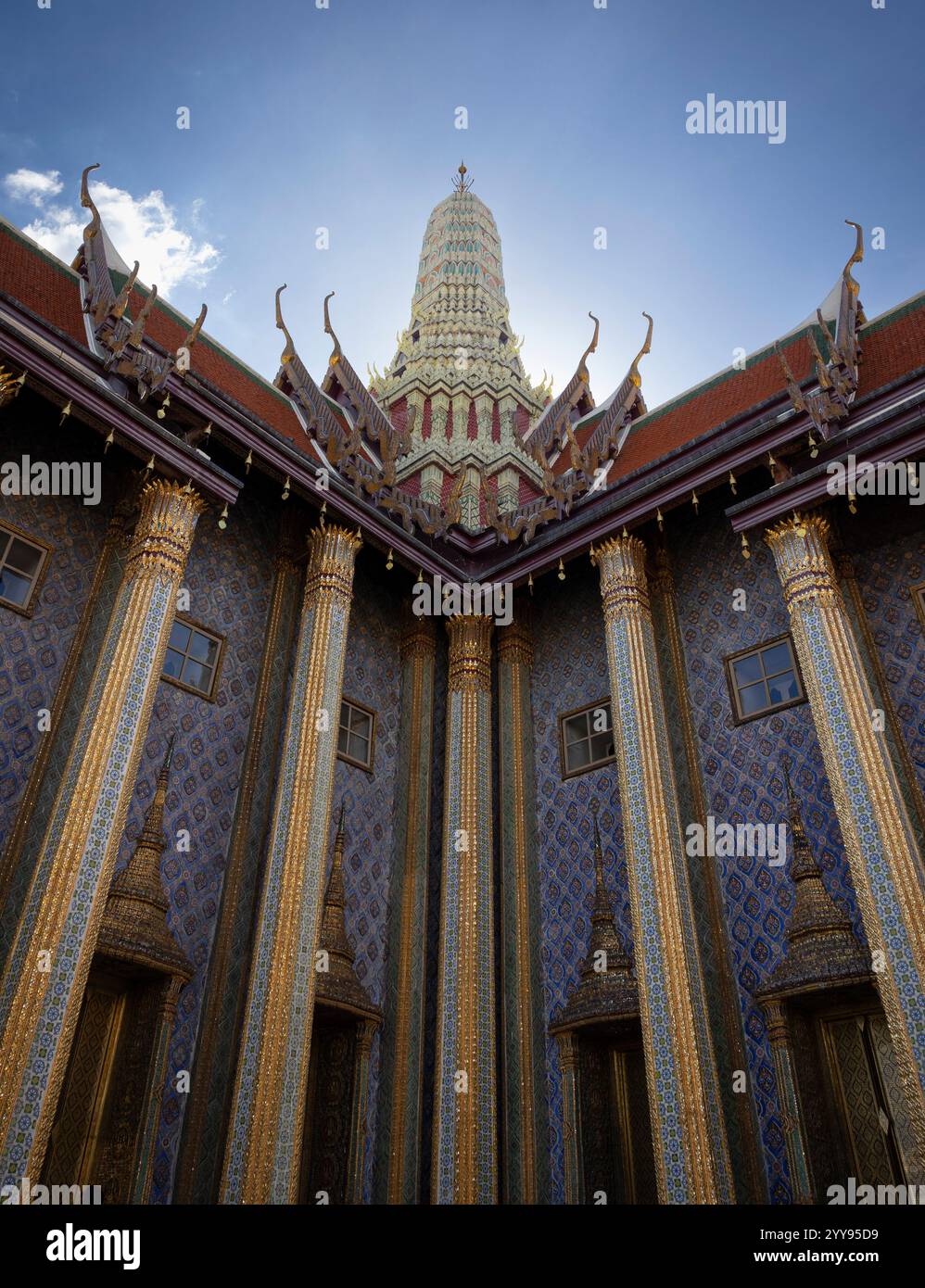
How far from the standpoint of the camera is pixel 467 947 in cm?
871

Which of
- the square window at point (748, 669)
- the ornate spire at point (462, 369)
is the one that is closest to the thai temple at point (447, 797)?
the square window at point (748, 669)

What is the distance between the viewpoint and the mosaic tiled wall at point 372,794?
28.7ft

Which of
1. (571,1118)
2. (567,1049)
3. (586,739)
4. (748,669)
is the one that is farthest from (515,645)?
(571,1118)

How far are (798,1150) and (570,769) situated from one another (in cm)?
411

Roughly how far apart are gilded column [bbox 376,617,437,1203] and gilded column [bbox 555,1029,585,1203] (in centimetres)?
126

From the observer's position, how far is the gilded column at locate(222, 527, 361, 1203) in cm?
668

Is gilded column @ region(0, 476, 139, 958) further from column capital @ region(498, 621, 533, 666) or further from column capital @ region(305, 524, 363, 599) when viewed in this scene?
column capital @ region(498, 621, 533, 666)

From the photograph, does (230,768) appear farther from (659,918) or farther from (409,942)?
(659,918)

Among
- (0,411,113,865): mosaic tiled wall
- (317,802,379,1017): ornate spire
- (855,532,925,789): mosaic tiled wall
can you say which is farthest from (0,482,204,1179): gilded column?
(855,532,925,789): mosaic tiled wall

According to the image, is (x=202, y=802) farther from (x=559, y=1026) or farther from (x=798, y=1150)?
(x=798, y=1150)

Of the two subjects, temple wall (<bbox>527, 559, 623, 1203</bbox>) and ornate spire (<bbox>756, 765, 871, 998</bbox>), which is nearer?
ornate spire (<bbox>756, 765, 871, 998</bbox>)

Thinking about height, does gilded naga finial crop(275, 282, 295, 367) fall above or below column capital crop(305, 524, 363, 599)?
above
